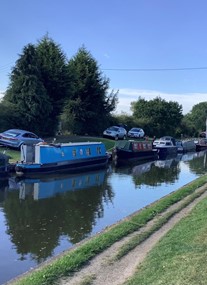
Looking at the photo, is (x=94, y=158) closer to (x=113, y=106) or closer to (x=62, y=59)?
(x=62, y=59)

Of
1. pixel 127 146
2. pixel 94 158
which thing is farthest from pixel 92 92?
pixel 94 158

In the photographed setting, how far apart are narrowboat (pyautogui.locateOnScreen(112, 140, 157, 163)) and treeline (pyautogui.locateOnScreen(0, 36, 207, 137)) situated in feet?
21.9

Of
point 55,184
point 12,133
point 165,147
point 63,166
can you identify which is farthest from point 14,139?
point 165,147

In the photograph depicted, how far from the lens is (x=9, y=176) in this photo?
68.4ft

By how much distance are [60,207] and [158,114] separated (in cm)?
5246

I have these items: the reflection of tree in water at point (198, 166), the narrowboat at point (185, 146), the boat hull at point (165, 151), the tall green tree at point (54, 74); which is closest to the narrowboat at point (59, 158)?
the reflection of tree in water at point (198, 166)

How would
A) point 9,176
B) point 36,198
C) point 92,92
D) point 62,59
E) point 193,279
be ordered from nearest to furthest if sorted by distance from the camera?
point 193,279, point 36,198, point 9,176, point 62,59, point 92,92

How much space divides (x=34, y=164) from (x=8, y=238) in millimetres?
11901

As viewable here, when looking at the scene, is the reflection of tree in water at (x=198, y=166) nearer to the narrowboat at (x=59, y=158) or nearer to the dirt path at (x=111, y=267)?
the narrowboat at (x=59, y=158)

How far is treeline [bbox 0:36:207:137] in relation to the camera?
109ft

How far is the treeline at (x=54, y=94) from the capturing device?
33.3 m

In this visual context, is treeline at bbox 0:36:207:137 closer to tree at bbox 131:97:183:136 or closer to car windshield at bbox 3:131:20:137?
car windshield at bbox 3:131:20:137

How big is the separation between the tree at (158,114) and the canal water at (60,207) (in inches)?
1469

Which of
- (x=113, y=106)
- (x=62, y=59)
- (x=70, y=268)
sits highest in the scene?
(x=62, y=59)
